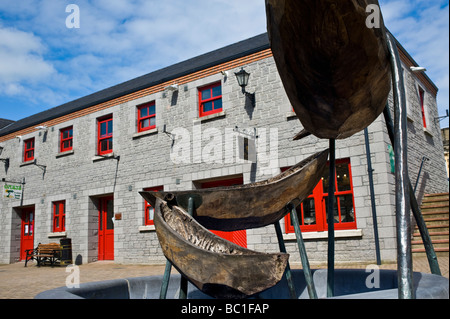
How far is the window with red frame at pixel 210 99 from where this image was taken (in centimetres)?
1277

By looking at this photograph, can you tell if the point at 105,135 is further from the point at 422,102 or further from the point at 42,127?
the point at 422,102

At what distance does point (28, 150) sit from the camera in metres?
18.5

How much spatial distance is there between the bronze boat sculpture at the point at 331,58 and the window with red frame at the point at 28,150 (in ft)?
61.9

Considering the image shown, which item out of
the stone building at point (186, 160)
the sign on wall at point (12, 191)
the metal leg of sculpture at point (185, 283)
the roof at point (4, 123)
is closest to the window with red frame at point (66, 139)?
the stone building at point (186, 160)

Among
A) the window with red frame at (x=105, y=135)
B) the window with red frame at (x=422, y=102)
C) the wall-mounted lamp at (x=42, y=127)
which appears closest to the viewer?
the window with red frame at (x=422, y=102)

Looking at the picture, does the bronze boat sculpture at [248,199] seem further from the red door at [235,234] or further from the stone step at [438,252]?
the red door at [235,234]

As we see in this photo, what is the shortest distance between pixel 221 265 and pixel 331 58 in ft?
3.64

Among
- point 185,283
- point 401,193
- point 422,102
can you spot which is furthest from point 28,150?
point 401,193

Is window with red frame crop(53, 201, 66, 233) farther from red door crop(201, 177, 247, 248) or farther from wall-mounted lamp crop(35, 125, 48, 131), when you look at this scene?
red door crop(201, 177, 247, 248)
